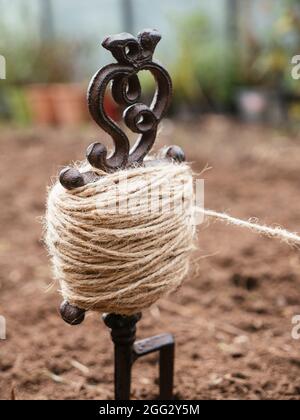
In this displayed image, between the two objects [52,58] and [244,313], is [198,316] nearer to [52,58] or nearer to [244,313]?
[244,313]

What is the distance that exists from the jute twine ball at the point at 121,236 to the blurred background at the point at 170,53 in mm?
5095

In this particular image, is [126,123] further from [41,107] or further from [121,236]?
[41,107]

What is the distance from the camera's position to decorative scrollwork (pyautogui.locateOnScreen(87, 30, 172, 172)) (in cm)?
96

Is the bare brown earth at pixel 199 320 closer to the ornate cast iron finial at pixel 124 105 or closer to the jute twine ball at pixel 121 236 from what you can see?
the jute twine ball at pixel 121 236

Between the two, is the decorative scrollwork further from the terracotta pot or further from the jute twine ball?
the terracotta pot

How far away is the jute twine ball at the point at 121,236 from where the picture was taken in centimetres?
98

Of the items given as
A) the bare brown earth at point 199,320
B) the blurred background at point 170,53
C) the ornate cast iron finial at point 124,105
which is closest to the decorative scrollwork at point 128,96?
the ornate cast iron finial at point 124,105

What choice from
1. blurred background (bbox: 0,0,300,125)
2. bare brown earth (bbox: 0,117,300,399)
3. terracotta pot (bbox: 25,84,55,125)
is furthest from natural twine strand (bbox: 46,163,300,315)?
terracotta pot (bbox: 25,84,55,125)

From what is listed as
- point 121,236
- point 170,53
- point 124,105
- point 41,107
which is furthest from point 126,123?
point 170,53

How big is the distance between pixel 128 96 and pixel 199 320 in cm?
98

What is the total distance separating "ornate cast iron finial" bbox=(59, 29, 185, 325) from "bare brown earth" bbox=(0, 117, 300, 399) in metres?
0.30

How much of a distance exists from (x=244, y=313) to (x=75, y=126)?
4527mm

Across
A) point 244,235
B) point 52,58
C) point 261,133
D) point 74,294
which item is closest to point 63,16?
point 52,58

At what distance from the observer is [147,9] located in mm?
7074
